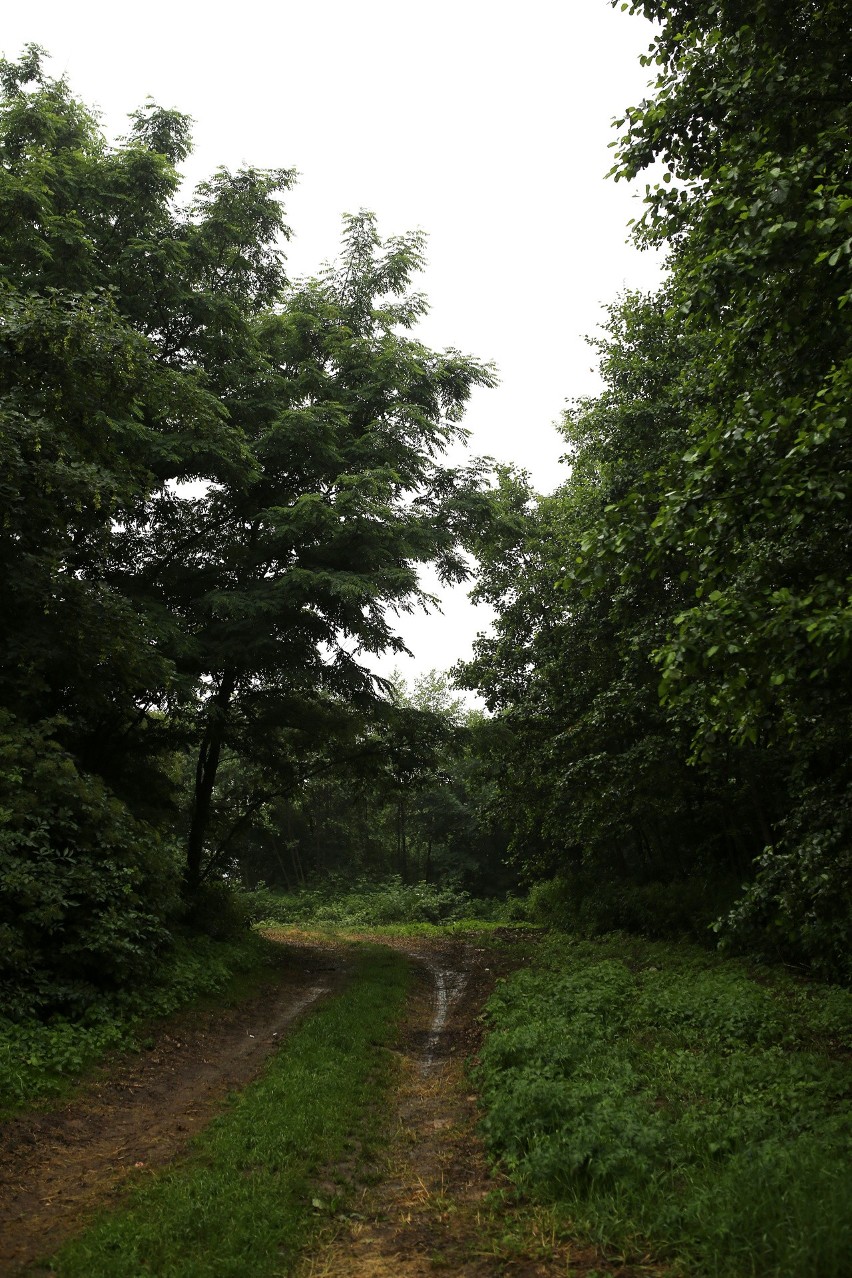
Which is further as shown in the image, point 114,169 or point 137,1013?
point 114,169

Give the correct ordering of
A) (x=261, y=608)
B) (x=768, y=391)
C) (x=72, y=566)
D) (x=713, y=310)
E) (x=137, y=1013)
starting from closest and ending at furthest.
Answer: (x=768, y=391) → (x=713, y=310) → (x=137, y=1013) → (x=72, y=566) → (x=261, y=608)

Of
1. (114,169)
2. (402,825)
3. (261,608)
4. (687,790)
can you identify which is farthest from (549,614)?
(402,825)

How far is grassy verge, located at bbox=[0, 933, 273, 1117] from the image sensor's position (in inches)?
296

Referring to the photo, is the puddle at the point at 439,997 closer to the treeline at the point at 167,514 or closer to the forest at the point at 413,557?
the forest at the point at 413,557

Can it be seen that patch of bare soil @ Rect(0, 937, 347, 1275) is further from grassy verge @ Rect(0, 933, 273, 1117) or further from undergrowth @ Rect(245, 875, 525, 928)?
undergrowth @ Rect(245, 875, 525, 928)

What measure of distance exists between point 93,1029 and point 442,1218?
566cm

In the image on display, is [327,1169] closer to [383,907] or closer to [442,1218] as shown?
[442,1218]

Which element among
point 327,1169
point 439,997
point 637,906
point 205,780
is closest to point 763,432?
point 327,1169

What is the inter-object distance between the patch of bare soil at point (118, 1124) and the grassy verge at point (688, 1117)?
2.99 m

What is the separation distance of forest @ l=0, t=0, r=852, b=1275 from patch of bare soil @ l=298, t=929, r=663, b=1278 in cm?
38

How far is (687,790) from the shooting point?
16.4 meters

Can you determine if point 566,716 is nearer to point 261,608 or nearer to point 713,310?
point 261,608

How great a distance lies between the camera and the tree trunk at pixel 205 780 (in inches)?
611

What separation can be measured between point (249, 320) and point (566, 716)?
11831 mm
